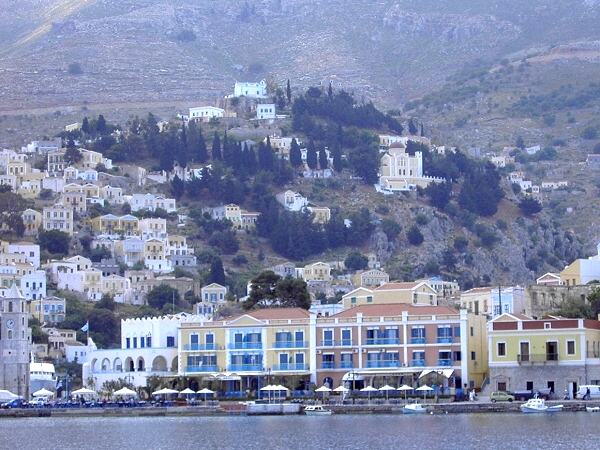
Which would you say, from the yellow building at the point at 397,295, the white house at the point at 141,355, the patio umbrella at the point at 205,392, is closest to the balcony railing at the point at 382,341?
the patio umbrella at the point at 205,392

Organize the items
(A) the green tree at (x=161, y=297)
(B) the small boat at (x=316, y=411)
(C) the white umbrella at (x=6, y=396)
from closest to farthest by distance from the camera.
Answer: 1. (B) the small boat at (x=316, y=411)
2. (C) the white umbrella at (x=6, y=396)
3. (A) the green tree at (x=161, y=297)

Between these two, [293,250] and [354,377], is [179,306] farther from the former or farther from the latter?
[354,377]

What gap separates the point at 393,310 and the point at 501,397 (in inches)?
392

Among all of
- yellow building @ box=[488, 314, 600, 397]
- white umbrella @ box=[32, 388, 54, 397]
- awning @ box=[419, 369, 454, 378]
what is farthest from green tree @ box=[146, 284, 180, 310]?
yellow building @ box=[488, 314, 600, 397]

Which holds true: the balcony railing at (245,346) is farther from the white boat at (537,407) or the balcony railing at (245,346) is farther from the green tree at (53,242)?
the green tree at (53,242)

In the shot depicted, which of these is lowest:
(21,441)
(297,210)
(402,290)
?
(21,441)

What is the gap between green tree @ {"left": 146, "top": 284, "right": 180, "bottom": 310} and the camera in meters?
164

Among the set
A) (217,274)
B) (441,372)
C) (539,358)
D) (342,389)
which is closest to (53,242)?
(217,274)

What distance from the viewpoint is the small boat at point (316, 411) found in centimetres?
10200

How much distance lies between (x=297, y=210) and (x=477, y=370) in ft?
284

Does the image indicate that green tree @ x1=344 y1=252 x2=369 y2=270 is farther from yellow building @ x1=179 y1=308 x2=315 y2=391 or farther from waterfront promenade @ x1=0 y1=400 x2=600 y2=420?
waterfront promenade @ x1=0 y1=400 x2=600 y2=420

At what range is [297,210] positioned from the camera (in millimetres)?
195000

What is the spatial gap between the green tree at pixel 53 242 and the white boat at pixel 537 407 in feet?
286

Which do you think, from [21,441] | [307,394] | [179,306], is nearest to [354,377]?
[307,394]
